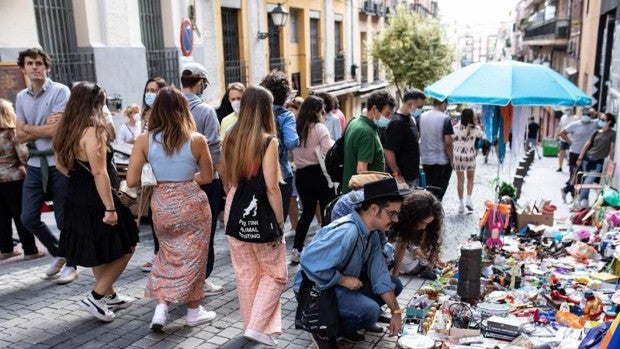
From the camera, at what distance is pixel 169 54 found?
37.1 ft

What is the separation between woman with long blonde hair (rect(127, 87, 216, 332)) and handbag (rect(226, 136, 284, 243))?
0.35 meters

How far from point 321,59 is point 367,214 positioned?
Result: 56.7ft

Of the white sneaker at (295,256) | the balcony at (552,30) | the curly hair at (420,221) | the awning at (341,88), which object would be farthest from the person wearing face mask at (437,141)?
the balcony at (552,30)

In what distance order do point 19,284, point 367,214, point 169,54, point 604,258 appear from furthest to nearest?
point 169,54 < point 604,258 < point 19,284 < point 367,214

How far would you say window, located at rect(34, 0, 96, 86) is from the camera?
28.4 ft

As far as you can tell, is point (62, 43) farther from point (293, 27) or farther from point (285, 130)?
point (293, 27)

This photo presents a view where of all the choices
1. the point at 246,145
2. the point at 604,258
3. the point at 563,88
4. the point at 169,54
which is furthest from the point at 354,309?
the point at 169,54

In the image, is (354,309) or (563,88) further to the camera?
(563,88)

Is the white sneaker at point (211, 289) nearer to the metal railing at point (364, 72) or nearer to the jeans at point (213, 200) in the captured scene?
the jeans at point (213, 200)

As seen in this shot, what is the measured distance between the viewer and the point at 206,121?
4352mm

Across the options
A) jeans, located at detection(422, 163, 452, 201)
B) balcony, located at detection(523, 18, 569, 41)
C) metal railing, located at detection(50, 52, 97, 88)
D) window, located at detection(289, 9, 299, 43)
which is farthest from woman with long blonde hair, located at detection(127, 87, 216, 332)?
balcony, located at detection(523, 18, 569, 41)

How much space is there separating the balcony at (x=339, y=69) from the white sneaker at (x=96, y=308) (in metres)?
18.8

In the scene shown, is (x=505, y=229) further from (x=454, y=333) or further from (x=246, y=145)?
(x=246, y=145)

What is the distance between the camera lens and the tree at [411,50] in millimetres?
23047
